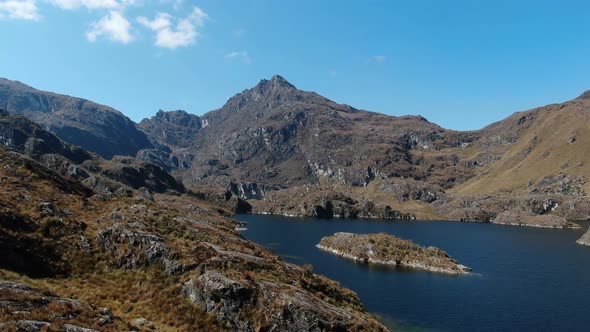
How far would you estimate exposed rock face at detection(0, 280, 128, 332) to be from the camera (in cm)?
2152

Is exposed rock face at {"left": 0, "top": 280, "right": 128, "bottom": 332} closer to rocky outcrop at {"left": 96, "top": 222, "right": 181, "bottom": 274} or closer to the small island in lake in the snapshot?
rocky outcrop at {"left": 96, "top": 222, "right": 181, "bottom": 274}

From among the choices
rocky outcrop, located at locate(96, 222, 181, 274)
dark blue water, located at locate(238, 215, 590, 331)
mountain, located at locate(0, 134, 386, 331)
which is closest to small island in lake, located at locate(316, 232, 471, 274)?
dark blue water, located at locate(238, 215, 590, 331)

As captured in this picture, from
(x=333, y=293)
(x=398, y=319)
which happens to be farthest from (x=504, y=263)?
(x=333, y=293)

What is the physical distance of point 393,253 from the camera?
146500 millimetres

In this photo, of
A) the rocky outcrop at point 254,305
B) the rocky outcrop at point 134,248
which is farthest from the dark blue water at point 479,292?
the rocky outcrop at point 134,248

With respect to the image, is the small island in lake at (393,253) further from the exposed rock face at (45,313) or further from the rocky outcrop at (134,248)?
the exposed rock face at (45,313)

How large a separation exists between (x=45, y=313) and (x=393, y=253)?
135322 millimetres

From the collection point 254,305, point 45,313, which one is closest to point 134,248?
point 254,305

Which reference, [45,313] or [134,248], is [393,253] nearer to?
[134,248]

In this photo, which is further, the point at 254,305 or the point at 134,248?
the point at 134,248

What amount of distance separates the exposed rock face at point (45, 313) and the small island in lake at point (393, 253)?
123 metres

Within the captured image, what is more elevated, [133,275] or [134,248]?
[134,248]

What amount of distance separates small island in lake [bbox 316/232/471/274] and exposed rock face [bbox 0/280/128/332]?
4842 inches

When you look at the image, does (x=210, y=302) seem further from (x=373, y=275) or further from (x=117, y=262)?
(x=373, y=275)
